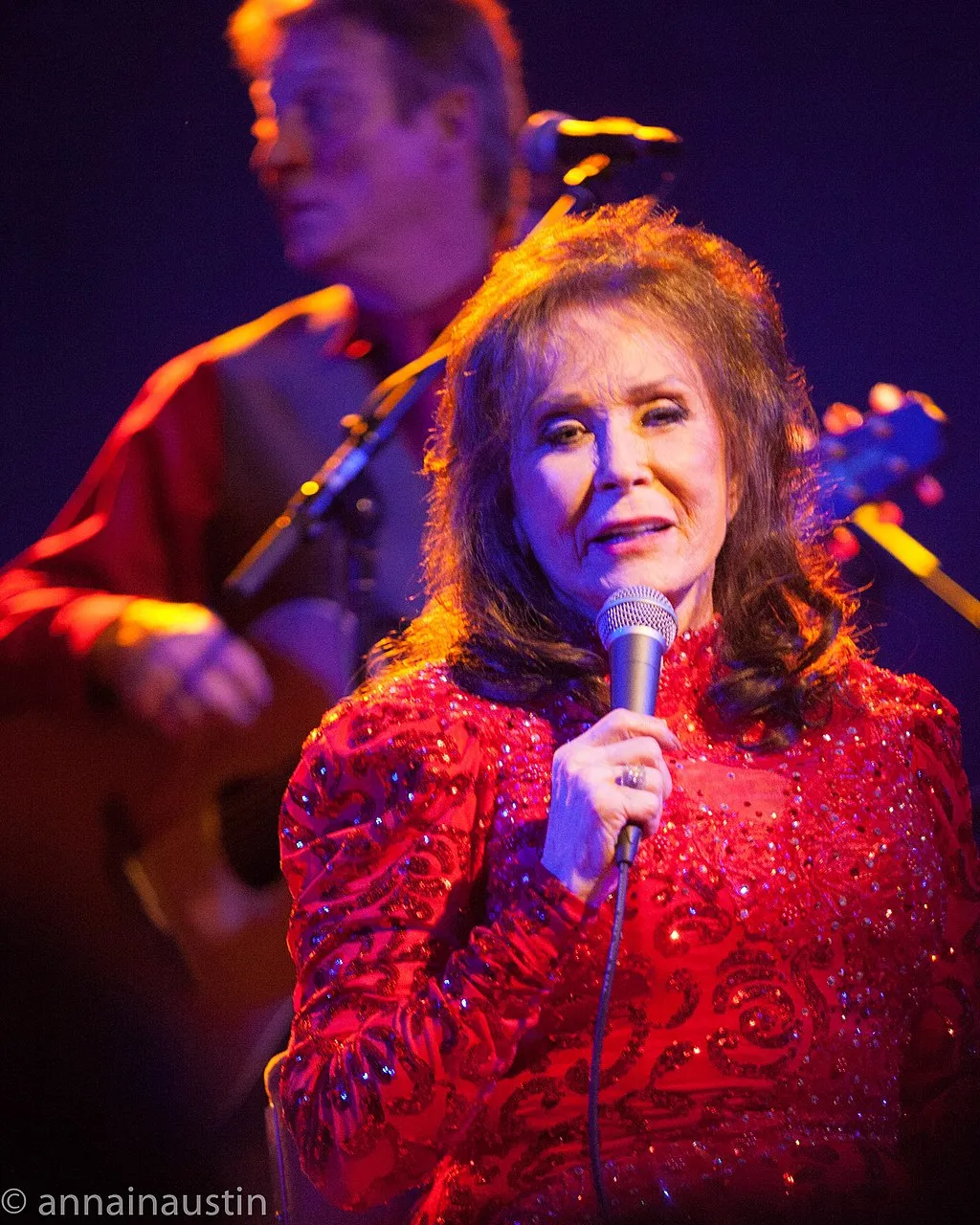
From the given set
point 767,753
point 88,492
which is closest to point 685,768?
point 767,753

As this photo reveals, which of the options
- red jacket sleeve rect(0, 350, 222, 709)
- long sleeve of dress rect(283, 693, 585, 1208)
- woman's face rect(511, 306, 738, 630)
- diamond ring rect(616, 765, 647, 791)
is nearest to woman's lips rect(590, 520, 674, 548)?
woman's face rect(511, 306, 738, 630)

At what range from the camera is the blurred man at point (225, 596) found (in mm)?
2236

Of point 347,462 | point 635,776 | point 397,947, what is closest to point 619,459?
point 635,776

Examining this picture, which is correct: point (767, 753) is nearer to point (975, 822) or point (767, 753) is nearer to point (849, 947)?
point (849, 947)

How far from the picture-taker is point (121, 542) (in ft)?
7.43

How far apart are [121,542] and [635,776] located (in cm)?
139

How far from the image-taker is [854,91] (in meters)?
2.29

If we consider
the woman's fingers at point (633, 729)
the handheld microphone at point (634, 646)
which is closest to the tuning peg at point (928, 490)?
the handheld microphone at point (634, 646)

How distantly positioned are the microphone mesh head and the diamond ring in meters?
0.15

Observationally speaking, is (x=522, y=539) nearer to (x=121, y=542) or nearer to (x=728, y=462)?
(x=728, y=462)

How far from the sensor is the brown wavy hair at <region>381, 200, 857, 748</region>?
1.54 meters

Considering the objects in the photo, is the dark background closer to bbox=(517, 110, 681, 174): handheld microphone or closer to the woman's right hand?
bbox=(517, 110, 681, 174): handheld microphone

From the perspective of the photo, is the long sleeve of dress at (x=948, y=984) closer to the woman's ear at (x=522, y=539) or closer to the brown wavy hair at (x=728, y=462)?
the brown wavy hair at (x=728, y=462)

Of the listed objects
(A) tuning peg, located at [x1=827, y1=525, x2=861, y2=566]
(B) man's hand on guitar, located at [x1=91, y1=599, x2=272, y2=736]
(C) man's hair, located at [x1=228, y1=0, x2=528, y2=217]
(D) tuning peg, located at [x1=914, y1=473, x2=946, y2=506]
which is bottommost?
(B) man's hand on guitar, located at [x1=91, y1=599, x2=272, y2=736]
